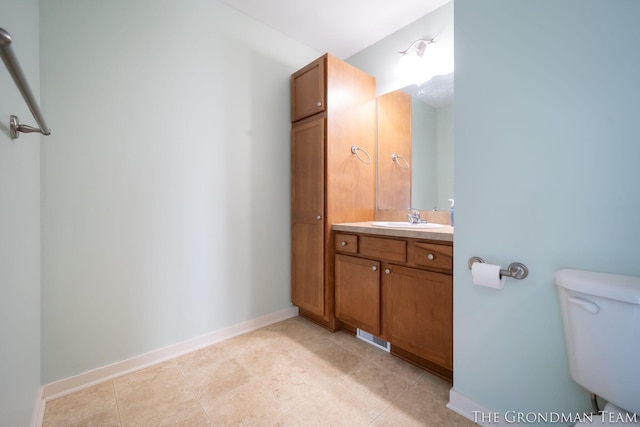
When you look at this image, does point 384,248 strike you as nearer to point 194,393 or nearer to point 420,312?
point 420,312

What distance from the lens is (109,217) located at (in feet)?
4.90

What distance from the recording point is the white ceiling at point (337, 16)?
6.19 ft

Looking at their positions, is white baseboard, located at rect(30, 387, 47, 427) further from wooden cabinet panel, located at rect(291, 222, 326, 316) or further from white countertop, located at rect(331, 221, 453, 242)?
white countertop, located at rect(331, 221, 453, 242)

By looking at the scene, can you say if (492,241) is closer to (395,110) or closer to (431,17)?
(395,110)

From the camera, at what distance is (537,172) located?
1.00 meters

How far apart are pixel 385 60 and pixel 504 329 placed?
6.97ft

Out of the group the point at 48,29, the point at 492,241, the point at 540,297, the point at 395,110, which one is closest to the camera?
the point at 540,297

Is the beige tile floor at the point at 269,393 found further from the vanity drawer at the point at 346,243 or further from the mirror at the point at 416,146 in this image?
the mirror at the point at 416,146

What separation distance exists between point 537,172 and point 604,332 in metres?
0.55

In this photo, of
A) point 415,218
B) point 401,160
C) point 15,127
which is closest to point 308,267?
point 415,218

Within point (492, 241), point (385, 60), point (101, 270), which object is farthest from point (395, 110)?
point (101, 270)

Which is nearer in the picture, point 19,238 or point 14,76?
point 14,76

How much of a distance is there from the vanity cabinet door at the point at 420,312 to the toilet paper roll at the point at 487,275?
0.28 meters

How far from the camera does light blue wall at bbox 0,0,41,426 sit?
0.80 m
